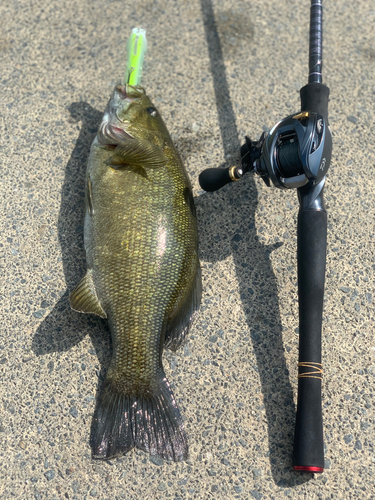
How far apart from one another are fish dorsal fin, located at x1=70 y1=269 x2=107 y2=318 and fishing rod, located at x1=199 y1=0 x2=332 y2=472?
2.83 ft

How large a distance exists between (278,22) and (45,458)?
3595 mm

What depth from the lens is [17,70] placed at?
10.7ft

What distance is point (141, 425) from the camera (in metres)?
2.21

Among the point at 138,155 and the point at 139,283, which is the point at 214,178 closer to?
the point at 138,155

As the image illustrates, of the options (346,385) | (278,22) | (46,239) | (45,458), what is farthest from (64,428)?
(278,22)

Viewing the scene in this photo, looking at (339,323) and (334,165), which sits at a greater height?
(334,165)

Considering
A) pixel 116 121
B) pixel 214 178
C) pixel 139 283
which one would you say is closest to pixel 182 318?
pixel 139 283

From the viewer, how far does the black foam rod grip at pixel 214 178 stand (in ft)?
7.70

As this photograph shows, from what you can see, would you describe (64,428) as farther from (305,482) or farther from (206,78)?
(206,78)

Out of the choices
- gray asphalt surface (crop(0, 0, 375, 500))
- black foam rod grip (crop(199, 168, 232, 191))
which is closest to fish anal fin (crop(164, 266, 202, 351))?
gray asphalt surface (crop(0, 0, 375, 500))

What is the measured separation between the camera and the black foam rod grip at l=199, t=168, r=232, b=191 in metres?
2.35

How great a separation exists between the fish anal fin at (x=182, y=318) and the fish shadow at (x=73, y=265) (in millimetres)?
381

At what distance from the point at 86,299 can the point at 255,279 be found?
1.05 m

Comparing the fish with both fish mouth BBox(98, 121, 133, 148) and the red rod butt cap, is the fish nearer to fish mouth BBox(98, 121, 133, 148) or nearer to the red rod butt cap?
fish mouth BBox(98, 121, 133, 148)
